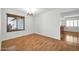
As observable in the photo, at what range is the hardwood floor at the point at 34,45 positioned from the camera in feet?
6.79

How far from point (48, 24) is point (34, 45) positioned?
1.86 feet

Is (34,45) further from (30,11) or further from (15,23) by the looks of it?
(30,11)

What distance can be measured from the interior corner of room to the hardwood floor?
0.07 metres

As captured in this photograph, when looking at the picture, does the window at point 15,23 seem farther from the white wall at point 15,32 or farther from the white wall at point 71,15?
the white wall at point 71,15

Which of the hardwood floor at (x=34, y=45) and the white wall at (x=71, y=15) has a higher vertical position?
the white wall at (x=71, y=15)

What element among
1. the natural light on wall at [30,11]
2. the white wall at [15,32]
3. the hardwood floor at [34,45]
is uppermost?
the natural light on wall at [30,11]

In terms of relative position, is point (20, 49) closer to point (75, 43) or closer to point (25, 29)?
point (25, 29)

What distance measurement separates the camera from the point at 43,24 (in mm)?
2182

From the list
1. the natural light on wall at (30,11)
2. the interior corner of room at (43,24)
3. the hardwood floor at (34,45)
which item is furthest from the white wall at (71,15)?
the natural light on wall at (30,11)

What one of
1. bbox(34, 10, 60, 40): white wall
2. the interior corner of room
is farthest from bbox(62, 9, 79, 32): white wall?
bbox(34, 10, 60, 40): white wall

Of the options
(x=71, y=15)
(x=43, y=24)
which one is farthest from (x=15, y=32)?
(x=71, y=15)

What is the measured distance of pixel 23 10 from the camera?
205cm

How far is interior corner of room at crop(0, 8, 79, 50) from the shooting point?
6.67 ft
